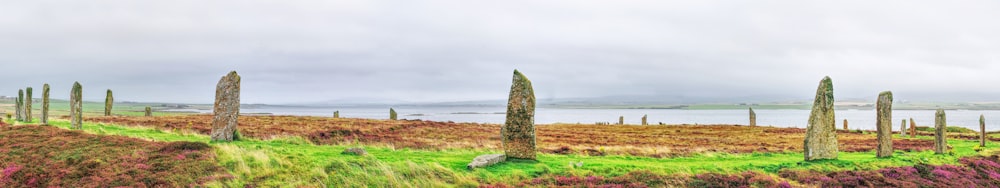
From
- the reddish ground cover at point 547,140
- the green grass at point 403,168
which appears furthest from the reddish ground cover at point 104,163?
the reddish ground cover at point 547,140

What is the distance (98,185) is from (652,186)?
42.5 feet

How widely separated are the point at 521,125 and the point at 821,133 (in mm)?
9645

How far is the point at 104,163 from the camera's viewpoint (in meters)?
14.0

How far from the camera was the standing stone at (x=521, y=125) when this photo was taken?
1631 centimetres

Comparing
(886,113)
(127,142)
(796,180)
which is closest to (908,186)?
(796,180)

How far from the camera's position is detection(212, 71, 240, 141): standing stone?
20156mm

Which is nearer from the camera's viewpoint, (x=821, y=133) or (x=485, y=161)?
(x=485, y=161)

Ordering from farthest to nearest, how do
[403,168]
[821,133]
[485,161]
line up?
[821,133], [485,161], [403,168]

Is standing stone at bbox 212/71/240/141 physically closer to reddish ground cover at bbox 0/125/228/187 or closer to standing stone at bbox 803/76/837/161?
reddish ground cover at bbox 0/125/228/187

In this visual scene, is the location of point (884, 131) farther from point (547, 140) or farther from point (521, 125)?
point (547, 140)

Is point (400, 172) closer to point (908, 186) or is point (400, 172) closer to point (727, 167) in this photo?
point (727, 167)

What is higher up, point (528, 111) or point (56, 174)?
point (528, 111)

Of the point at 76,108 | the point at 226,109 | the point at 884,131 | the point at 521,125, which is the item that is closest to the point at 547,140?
the point at 521,125

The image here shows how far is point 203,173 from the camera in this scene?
13352 millimetres
